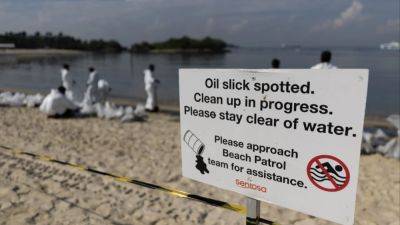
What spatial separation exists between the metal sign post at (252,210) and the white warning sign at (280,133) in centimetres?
9

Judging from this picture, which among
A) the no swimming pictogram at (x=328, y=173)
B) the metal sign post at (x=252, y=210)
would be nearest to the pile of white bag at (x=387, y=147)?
the metal sign post at (x=252, y=210)

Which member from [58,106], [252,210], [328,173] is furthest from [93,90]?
[328,173]

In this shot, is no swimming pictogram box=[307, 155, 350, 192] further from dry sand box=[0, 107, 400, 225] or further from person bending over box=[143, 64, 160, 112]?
person bending over box=[143, 64, 160, 112]

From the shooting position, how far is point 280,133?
204cm

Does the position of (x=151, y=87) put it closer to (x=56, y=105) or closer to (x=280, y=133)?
(x=56, y=105)

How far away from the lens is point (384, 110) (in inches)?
689

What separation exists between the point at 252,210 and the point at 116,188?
3.13 meters

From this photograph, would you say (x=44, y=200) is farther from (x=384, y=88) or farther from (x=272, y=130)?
(x=384, y=88)

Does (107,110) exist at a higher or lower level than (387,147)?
higher

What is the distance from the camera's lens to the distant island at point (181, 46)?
402 ft

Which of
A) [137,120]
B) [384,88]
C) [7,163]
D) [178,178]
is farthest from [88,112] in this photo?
[384,88]

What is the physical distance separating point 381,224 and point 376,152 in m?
3.78

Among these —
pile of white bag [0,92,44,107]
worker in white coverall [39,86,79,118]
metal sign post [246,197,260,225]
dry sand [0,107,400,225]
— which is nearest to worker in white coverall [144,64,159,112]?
worker in white coverall [39,86,79,118]

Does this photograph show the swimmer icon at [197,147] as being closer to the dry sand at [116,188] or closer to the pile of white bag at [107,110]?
the dry sand at [116,188]
